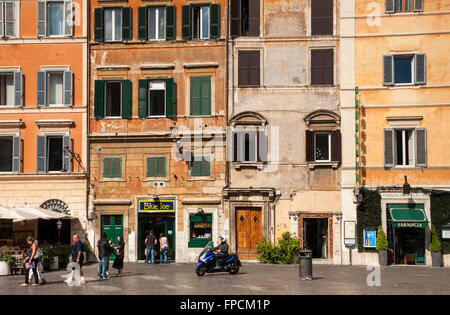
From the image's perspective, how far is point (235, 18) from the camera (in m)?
35.2

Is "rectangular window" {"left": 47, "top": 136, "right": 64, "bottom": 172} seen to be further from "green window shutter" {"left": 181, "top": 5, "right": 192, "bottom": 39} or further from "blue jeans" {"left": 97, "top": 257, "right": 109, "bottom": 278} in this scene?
"blue jeans" {"left": 97, "top": 257, "right": 109, "bottom": 278}

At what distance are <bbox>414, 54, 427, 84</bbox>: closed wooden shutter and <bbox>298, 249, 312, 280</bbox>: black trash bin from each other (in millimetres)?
12634

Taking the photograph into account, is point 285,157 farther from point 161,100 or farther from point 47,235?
point 47,235

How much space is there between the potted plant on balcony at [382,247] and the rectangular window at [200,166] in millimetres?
8416

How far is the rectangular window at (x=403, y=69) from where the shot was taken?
34191 millimetres

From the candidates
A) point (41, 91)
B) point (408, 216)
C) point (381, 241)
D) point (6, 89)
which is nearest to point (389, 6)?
point (408, 216)

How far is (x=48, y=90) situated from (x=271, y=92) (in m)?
10.9

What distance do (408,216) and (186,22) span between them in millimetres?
13803

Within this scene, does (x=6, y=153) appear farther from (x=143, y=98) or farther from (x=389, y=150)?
(x=389, y=150)

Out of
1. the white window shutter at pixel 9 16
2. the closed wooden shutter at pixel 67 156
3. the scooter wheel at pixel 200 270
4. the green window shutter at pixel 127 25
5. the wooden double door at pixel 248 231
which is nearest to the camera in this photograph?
the scooter wheel at pixel 200 270

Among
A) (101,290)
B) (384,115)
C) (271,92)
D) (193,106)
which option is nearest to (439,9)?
(384,115)

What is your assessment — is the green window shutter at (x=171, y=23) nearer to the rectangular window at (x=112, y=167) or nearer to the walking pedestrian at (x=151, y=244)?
the rectangular window at (x=112, y=167)

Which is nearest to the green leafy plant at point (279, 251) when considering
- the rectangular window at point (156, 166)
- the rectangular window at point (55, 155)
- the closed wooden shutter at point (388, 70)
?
the rectangular window at point (156, 166)

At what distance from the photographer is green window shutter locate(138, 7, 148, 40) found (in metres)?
35.4
